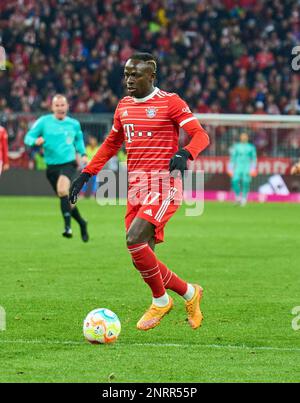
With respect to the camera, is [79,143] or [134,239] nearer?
[134,239]

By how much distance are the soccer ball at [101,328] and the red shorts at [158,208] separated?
104cm

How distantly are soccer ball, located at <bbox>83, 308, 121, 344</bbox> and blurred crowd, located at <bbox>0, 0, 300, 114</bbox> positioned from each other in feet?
82.7

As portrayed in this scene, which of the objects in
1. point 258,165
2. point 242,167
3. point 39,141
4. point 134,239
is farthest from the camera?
point 258,165

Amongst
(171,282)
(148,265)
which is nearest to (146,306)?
(171,282)

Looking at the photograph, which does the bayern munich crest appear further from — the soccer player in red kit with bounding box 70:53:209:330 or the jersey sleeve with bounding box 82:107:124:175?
the jersey sleeve with bounding box 82:107:124:175

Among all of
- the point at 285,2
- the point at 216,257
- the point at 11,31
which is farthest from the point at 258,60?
the point at 216,257

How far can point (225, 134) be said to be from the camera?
106ft

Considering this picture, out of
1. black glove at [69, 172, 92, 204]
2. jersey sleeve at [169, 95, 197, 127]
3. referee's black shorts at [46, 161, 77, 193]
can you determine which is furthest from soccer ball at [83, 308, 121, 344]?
referee's black shorts at [46, 161, 77, 193]

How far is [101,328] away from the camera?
798 cm

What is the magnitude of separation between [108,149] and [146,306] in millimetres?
1831

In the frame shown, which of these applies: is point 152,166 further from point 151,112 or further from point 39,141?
point 39,141

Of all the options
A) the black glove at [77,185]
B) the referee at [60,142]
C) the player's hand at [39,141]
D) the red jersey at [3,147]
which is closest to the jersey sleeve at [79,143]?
the referee at [60,142]

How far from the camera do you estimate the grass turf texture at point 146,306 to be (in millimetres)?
7074
